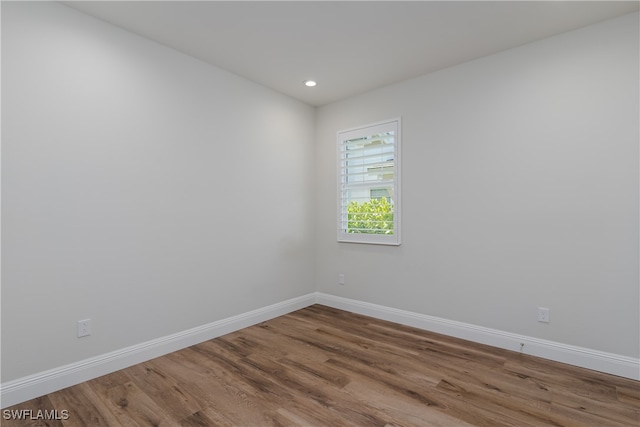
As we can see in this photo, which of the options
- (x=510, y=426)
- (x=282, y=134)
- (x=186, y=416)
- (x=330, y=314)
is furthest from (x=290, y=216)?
(x=510, y=426)

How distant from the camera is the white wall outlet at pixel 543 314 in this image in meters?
2.59

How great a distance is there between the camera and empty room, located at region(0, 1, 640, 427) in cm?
202

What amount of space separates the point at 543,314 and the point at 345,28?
9.11ft

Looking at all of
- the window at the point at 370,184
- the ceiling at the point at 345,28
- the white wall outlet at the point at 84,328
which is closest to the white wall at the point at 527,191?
the window at the point at 370,184

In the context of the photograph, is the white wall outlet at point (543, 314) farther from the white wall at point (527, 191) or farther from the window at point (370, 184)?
the window at point (370, 184)

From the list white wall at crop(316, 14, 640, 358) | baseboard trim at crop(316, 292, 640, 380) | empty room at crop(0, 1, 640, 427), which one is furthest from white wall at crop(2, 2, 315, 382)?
white wall at crop(316, 14, 640, 358)

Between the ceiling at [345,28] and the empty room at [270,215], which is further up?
the ceiling at [345,28]

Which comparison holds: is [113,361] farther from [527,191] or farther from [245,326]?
[527,191]

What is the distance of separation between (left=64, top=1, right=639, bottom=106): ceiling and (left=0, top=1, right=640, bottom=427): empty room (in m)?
0.02

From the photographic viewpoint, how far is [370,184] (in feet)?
12.1

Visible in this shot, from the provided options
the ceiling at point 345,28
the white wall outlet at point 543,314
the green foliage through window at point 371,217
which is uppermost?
the ceiling at point 345,28

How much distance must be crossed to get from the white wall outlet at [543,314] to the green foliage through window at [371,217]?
1.49 meters

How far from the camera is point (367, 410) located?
1913mm

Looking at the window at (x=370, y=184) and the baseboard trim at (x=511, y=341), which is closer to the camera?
the baseboard trim at (x=511, y=341)
